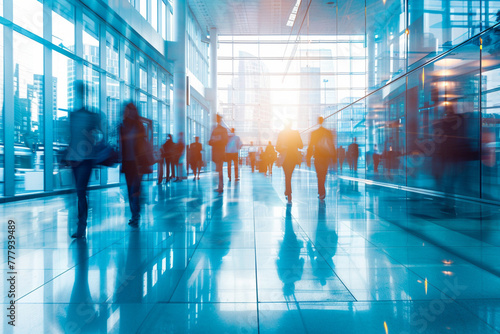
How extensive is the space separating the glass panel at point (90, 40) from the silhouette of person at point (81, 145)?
788 centimetres

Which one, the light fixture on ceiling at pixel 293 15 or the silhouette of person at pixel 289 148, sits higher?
the light fixture on ceiling at pixel 293 15

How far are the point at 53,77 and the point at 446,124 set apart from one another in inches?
382

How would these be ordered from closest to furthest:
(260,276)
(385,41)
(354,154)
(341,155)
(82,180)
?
(260,276) < (82,180) < (385,41) < (354,154) < (341,155)

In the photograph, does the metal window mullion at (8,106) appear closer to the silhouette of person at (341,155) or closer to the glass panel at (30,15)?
the glass panel at (30,15)

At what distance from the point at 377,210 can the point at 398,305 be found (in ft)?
13.7

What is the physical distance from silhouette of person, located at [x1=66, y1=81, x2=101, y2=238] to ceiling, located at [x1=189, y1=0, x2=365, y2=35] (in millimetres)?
11296

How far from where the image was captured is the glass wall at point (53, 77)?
8188 mm

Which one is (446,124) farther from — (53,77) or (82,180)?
(53,77)

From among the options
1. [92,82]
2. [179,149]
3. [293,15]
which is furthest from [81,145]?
[293,15]

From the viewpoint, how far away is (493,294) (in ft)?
7.60

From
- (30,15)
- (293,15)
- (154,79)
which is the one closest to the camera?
(30,15)

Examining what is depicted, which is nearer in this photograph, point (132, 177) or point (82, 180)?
point (82, 180)

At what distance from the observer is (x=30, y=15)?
8.53 meters

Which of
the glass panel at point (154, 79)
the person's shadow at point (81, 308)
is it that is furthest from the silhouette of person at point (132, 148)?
the glass panel at point (154, 79)
